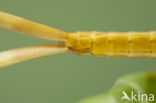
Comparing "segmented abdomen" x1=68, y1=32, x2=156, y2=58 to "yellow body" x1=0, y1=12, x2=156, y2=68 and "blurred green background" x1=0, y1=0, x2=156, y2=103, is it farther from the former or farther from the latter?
"blurred green background" x1=0, y1=0, x2=156, y2=103

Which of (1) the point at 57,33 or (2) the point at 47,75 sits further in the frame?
(2) the point at 47,75

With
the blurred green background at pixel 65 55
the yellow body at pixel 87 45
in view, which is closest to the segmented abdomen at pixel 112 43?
the yellow body at pixel 87 45

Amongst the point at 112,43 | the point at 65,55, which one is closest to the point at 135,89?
the point at 112,43

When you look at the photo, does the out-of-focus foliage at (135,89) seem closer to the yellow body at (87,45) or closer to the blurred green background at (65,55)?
the yellow body at (87,45)

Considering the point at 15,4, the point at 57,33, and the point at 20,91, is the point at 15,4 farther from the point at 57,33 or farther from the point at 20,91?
the point at 57,33

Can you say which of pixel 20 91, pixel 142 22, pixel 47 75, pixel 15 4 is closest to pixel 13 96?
pixel 20 91

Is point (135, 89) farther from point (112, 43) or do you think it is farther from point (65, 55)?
point (65, 55)

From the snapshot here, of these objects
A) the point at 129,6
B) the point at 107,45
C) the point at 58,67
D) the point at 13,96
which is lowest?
the point at 13,96
